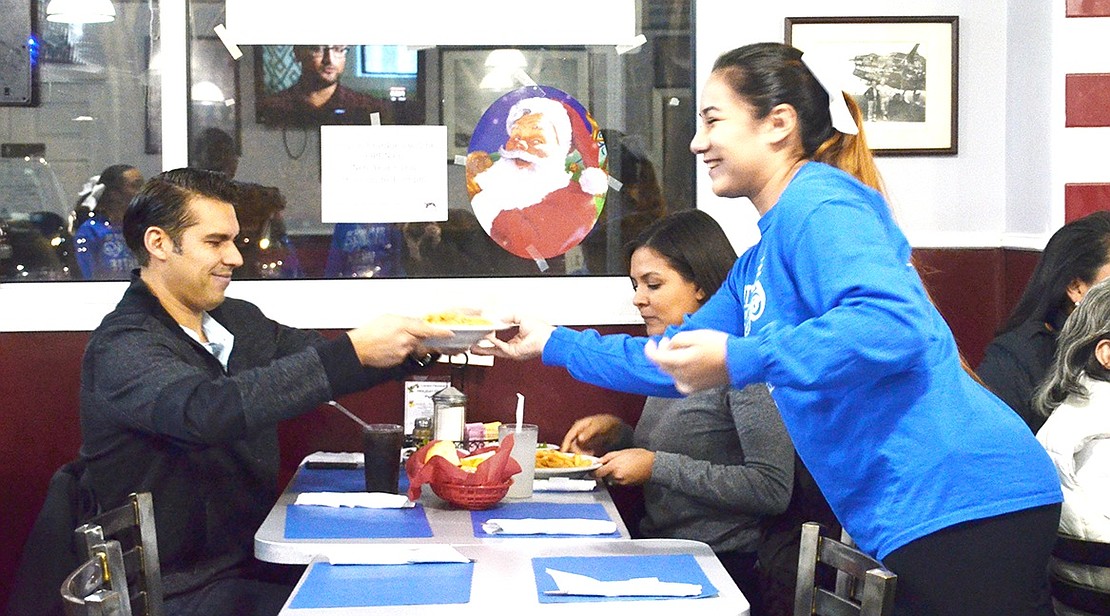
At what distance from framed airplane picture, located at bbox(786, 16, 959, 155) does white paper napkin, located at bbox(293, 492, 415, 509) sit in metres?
2.08

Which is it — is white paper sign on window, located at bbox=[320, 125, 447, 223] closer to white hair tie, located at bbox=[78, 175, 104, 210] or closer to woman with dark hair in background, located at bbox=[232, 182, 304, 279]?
woman with dark hair in background, located at bbox=[232, 182, 304, 279]

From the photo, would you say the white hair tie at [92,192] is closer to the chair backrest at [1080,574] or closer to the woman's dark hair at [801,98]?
the woman's dark hair at [801,98]

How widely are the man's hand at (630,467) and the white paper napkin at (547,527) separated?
408mm

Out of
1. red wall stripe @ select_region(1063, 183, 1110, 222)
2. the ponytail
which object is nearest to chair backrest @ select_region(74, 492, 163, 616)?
the ponytail

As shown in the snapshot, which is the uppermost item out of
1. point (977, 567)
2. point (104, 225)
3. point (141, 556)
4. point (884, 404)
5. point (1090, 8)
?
point (1090, 8)

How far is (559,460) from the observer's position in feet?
10.6

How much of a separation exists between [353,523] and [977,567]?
4.18 feet

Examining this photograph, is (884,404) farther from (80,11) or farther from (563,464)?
(80,11)

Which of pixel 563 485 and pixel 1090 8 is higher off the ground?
pixel 1090 8

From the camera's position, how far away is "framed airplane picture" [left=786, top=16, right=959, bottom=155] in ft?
13.4

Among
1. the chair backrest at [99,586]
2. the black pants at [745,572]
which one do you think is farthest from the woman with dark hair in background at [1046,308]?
the chair backrest at [99,586]

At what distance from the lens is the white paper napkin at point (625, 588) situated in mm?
2070

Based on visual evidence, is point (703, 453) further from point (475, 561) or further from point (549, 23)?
point (549, 23)

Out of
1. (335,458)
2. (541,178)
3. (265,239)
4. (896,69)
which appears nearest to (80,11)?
(265,239)
